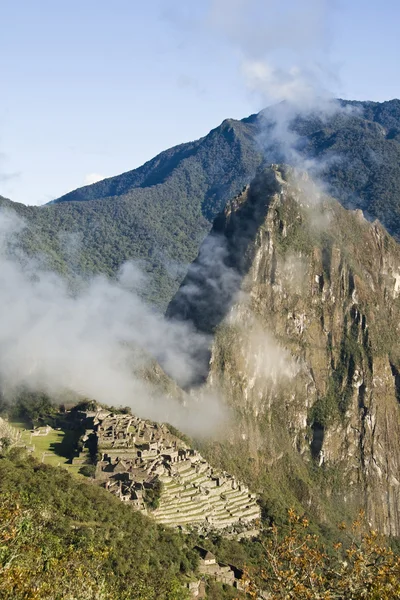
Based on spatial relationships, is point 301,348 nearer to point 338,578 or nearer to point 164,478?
point 164,478

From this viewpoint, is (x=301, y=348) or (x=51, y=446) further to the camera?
(x=301, y=348)

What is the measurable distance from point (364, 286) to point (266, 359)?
2815 centimetres

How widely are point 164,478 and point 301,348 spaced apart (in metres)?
69.2

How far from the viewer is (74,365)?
88.1 metres

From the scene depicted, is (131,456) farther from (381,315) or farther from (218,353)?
(381,315)

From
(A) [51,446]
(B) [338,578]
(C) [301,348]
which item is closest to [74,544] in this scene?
(B) [338,578]

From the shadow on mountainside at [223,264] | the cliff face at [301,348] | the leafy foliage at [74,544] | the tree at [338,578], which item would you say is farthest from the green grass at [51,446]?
the shadow on mountainside at [223,264]

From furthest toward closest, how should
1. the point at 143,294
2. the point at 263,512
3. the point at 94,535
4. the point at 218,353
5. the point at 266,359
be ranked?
the point at 143,294
the point at 266,359
the point at 218,353
the point at 263,512
the point at 94,535

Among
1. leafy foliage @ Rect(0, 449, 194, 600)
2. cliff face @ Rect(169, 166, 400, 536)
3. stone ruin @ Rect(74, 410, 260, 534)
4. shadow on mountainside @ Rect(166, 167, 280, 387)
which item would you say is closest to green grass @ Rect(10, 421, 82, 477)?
stone ruin @ Rect(74, 410, 260, 534)

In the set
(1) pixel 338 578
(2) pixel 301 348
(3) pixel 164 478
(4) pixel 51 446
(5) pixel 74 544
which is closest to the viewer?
(1) pixel 338 578

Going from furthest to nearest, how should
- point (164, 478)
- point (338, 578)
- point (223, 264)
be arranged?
point (223, 264)
point (164, 478)
point (338, 578)

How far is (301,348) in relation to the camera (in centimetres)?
12838

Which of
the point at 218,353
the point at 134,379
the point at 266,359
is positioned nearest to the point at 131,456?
the point at 134,379

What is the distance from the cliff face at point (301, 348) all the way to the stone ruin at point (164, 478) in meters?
38.7
